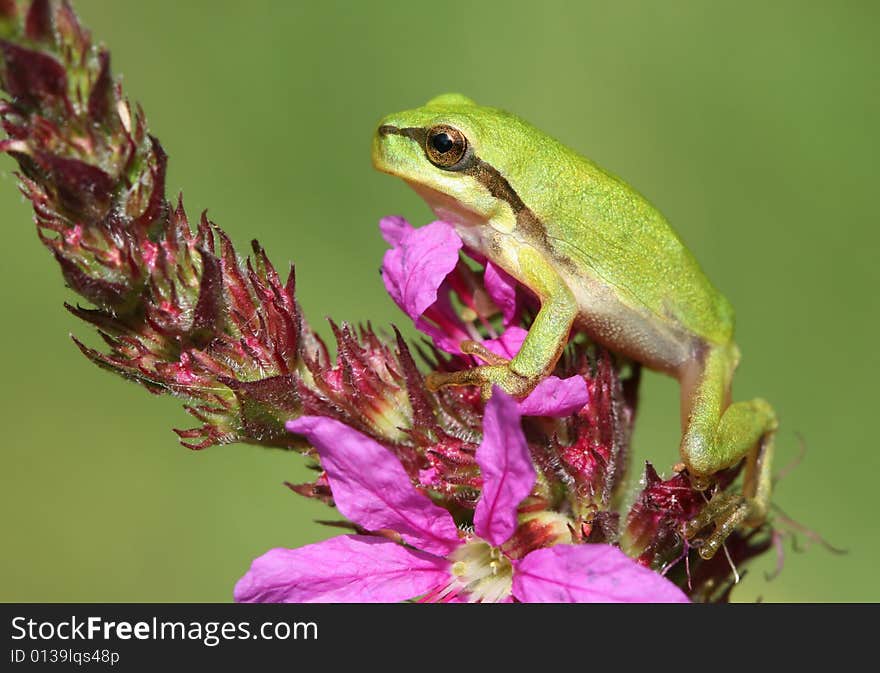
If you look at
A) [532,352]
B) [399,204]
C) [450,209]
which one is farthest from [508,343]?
[399,204]

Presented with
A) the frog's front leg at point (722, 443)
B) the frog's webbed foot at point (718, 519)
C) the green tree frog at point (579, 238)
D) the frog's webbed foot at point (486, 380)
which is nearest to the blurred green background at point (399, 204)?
the frog's front leg at point (722, 443)

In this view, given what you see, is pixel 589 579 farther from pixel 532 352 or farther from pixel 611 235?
pixel 611 235

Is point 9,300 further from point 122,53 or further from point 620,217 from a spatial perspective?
point 620,217

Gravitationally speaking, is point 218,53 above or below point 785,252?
above

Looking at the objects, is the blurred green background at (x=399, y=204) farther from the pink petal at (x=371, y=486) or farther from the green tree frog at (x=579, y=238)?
the pink petal at (x=371, y=486)
